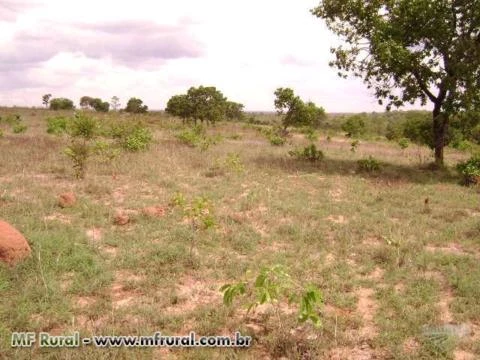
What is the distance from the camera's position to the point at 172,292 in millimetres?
5531

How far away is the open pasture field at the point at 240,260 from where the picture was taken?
4.63m

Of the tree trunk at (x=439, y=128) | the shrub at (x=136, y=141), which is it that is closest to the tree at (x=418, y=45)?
the tree trunk at (x=439, y=128)

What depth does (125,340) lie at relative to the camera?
174 inches

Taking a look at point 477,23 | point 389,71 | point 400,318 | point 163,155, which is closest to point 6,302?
point 400,318

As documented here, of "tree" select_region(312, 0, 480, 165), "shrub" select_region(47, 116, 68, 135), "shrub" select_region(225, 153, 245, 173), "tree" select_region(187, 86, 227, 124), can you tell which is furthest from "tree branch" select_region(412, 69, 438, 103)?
"tree" select_region(187, 86, 227, 124)

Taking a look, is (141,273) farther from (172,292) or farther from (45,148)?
(45,148)

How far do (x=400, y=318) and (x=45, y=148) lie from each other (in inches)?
567

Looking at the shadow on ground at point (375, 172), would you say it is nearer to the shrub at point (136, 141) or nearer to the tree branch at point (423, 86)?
the tree branch at point (423, 86)

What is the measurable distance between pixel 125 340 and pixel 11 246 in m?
2.66

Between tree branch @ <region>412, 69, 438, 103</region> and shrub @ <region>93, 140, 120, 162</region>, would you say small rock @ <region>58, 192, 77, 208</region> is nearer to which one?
shrub @ <region>93, 140, 120, 162</region>

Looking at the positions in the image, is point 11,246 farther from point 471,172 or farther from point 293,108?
point 293,108

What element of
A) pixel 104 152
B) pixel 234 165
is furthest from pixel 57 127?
pixel 234 165

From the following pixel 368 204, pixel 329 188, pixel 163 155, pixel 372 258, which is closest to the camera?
pixel 372 258

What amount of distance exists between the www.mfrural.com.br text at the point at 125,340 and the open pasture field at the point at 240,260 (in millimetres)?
92
